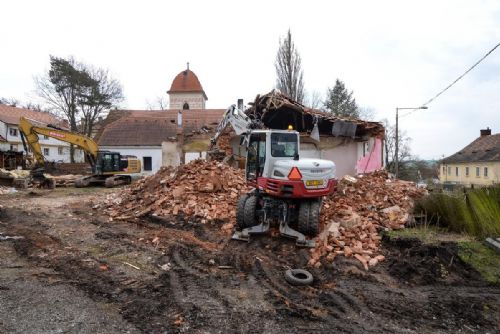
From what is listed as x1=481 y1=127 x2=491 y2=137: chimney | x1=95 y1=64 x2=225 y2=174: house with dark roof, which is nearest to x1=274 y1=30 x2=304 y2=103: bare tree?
x1=95 y1=64 x2=225 y2=174: house with dark roof

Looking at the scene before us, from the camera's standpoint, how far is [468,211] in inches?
285

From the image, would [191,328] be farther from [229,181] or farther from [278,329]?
[229,181]

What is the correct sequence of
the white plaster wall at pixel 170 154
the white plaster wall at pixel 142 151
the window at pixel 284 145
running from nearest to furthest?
the window at pixel 284 145 < the white plaster wall at pixel 170 154 < the white plaster wall at pixel 142 151

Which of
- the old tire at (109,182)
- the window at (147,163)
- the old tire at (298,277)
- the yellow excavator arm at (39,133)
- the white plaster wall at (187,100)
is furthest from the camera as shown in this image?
the white plaster wall at (187,100)

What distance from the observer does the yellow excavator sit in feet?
55.3

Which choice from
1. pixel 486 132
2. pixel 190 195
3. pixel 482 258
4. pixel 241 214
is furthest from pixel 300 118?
pixel 486 132

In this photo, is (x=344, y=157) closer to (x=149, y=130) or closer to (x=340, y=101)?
(x=149, y=130)

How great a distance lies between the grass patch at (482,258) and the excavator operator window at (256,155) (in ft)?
13.6

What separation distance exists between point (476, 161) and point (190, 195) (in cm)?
3527

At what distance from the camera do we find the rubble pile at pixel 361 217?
247 inches

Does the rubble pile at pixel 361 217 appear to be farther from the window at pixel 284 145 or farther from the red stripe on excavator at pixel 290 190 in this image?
the window at pixel 284 145

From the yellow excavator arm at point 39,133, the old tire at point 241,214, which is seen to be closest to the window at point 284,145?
the old tire at point 241,214

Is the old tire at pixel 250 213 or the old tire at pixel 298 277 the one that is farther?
the old tire at pixel 250 213

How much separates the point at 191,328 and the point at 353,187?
24.7 ft
